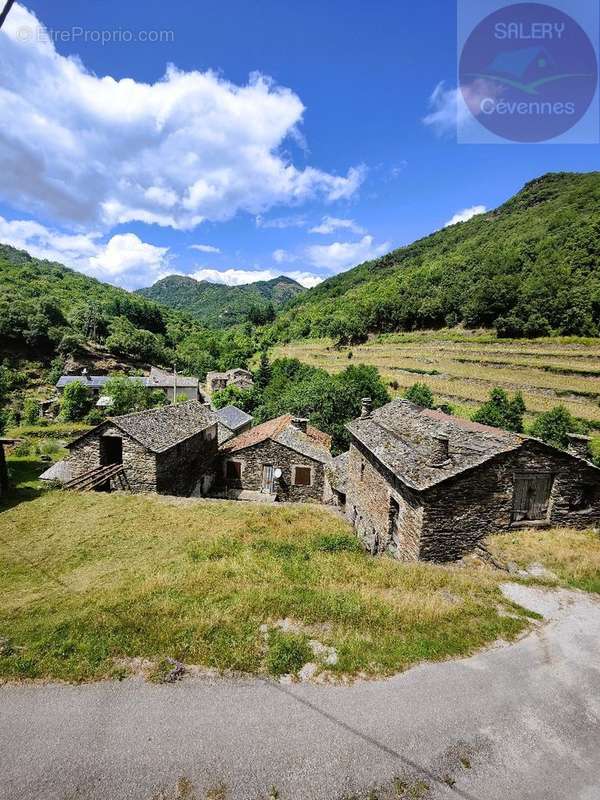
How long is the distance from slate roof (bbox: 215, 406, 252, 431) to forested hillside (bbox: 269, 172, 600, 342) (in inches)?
1992

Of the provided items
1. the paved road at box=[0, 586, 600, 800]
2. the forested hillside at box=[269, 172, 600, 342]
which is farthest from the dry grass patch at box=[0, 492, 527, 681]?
the forested hillside at box=[269, 172, 600, 342]

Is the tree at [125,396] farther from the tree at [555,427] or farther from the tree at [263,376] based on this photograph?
the tree at [555,427]

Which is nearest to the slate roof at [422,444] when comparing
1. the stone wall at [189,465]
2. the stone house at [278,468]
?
the stone house at [278,468]

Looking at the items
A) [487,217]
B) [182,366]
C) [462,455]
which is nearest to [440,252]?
[487,217]

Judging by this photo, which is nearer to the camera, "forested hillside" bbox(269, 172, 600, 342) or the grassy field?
the grassy field

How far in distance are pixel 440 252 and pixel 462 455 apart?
147208 mm

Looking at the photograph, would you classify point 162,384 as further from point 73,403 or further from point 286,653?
point 286,653

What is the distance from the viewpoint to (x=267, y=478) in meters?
25.7

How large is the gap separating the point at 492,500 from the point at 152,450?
660 inches

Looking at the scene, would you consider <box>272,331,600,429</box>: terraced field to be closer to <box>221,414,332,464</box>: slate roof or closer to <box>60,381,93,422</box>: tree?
<box>221,414,332,464</box>: slate roof

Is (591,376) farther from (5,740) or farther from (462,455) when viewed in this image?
(5,740)

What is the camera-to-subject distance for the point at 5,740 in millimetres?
5609

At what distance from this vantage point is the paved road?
5074mm

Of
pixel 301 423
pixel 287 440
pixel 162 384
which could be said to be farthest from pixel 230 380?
pixel 287 440
